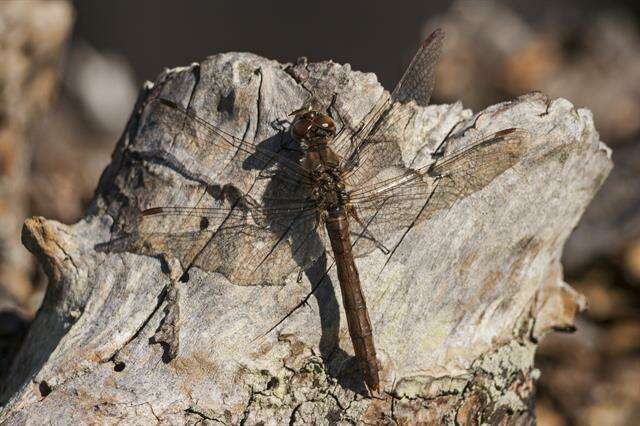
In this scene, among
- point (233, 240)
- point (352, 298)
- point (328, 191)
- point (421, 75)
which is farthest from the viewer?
point (421, 75)

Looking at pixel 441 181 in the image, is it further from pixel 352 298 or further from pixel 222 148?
pixel 222 148

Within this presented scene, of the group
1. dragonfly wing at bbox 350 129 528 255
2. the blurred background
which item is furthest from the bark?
dragonfly wing at bbox 350 129 528 255

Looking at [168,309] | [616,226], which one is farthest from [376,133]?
[616,226]

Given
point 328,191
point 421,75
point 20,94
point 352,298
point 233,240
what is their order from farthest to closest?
point 20,94 < point 421,75 < point 328,191 < point 233,240 < point 352,298

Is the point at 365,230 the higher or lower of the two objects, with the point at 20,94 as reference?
lower

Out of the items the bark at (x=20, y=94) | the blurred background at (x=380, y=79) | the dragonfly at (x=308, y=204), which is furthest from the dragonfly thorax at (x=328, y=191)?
the bark at (x=20, y=94)

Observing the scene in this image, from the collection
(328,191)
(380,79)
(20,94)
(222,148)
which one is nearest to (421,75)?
(380,79)
